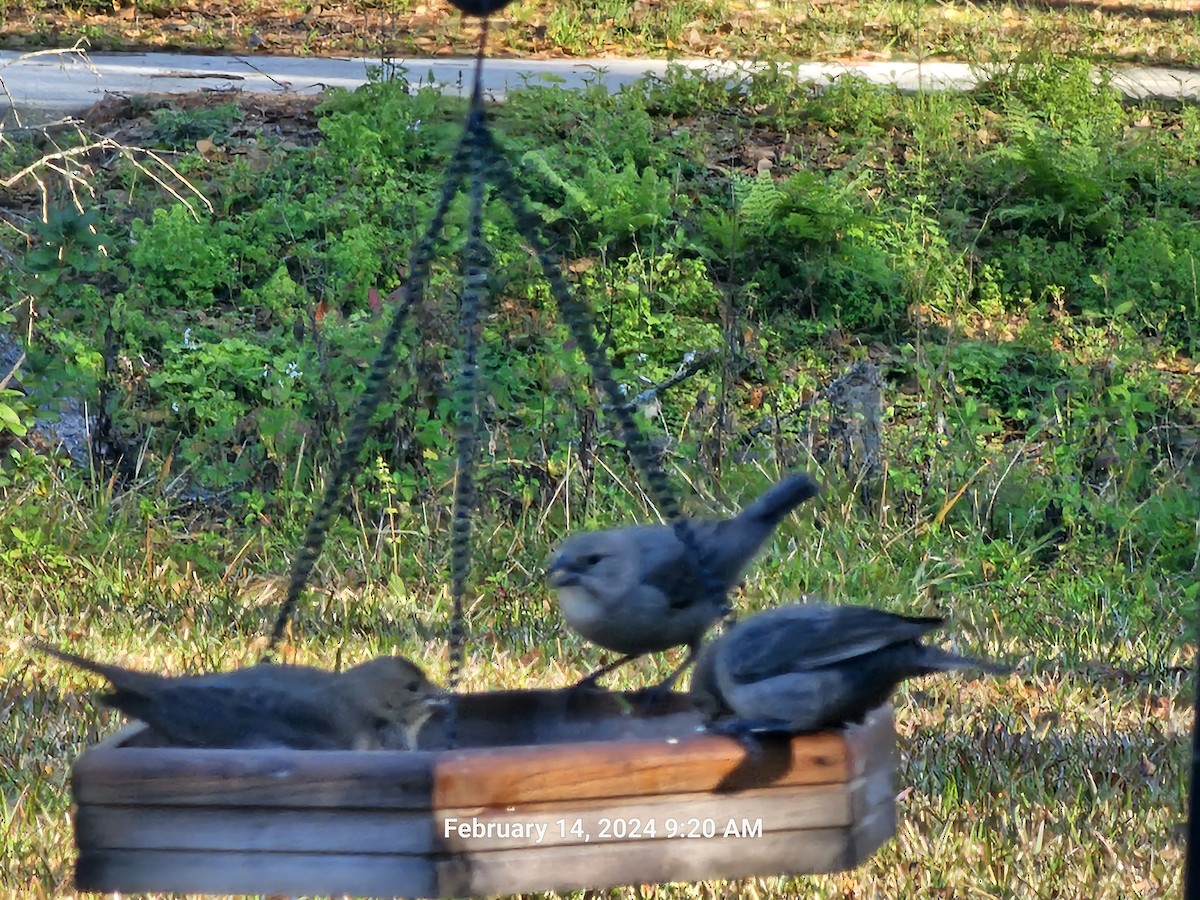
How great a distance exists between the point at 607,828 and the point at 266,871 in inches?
20.1

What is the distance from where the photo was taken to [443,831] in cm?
231

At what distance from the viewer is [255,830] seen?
234 centimetres

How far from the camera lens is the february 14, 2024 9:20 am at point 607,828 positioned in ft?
7.59

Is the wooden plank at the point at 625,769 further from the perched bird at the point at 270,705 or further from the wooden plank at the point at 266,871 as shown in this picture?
the perched bird at the point at 270,705

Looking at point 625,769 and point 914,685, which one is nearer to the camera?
point 625,769

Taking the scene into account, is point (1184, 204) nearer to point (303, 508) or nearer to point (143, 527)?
point (303, 508)

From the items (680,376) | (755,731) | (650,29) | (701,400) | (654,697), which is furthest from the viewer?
(650,29)

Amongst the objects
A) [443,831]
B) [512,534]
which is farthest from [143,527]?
[443,831]

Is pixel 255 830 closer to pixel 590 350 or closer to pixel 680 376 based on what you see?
pixel 590 350

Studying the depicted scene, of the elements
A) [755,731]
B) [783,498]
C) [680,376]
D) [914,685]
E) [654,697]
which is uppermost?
[783,498]

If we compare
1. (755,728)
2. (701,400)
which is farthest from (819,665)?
(701,400)

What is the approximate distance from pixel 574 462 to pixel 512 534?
422mm

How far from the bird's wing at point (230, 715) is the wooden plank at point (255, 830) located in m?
0.27

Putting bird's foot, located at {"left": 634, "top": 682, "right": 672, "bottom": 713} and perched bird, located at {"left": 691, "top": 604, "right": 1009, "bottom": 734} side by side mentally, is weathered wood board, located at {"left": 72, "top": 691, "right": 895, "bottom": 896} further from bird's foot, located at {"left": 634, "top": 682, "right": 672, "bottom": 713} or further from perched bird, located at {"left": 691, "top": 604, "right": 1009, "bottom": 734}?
bird's foot, located at {"left": 634, "top": 682, "right": 672, "bottom": 713}
